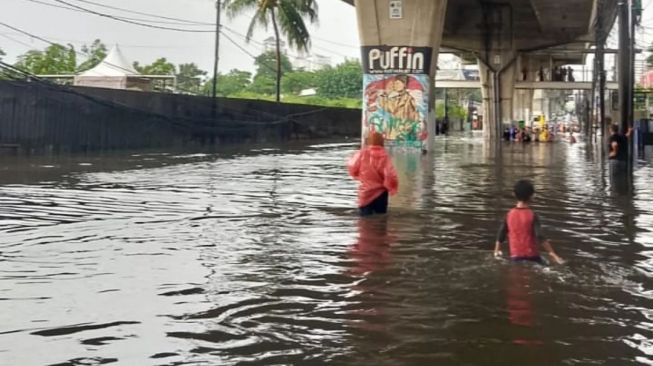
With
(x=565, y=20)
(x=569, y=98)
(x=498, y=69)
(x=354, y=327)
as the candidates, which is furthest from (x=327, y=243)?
(x=569, y=98)

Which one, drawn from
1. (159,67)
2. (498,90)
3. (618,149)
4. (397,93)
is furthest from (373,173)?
(159,67)

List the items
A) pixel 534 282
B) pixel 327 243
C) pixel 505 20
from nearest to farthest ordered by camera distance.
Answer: pixel 534 282 → pixel 327 243 → pixel 505 20

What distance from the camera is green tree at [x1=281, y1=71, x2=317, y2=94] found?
109250 mm

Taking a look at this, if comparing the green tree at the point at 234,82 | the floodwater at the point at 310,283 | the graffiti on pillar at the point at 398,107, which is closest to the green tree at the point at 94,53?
the green tree at the point at 234,82

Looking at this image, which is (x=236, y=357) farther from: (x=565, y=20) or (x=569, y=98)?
(x=569, y=98)

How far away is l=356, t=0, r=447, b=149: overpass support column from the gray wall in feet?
27.3

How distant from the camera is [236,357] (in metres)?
5.35

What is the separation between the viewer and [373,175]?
498 inches

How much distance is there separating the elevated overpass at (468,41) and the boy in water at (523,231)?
2739 centimetres

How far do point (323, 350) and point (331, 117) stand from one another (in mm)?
54519

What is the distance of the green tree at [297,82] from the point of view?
358 ft

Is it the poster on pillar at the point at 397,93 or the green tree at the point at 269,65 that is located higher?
the green tree at the point at 269,65

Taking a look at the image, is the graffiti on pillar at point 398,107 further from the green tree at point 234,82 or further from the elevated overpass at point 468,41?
the green tree at point 234,82

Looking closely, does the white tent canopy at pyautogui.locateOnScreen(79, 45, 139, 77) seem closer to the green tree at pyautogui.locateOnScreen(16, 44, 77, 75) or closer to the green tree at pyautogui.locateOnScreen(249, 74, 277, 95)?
the green tree at pyautogui.locateOnScreen(16, 44, 77, 75)
